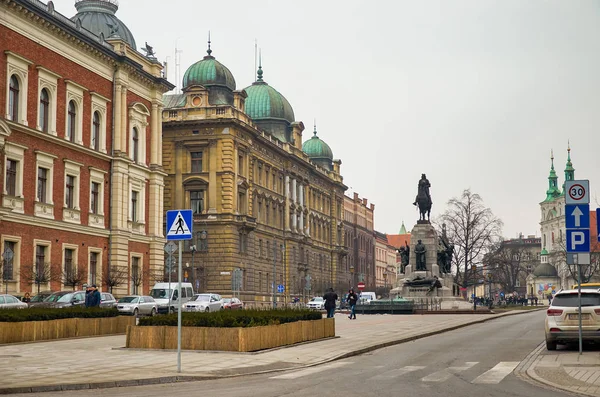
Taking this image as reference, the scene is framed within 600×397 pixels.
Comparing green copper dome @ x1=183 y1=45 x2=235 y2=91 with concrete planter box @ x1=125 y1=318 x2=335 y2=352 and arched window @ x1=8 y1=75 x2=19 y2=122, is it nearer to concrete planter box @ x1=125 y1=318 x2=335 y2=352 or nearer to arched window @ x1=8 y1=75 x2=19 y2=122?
arched window @ x1=8 y1=75 x2=19 y2=122

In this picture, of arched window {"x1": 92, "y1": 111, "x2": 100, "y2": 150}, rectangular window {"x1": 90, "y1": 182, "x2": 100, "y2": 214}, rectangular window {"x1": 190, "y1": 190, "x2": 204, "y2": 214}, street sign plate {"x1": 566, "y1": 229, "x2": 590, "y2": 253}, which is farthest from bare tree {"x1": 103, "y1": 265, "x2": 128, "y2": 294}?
street sign plate {"x1": 566, "y1": 229, "x2": 590, "y2": 253}

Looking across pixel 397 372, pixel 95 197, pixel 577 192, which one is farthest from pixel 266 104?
pixel 397 372

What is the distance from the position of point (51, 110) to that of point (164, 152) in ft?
108

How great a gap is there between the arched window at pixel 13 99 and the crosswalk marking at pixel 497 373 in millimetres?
34138

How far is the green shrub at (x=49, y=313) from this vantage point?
26188 mm

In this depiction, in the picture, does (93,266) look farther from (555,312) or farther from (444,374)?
(444,374)

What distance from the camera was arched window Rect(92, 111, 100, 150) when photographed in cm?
5531

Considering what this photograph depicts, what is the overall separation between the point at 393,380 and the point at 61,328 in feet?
51.1

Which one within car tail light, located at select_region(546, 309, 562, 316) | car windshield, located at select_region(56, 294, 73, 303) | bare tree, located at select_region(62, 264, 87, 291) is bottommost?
car windshield, located at select_region(56, 294, 73, 303)

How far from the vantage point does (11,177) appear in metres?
46.4

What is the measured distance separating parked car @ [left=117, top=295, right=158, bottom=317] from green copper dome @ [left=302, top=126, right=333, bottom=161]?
81180mm

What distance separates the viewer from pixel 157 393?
14602mm

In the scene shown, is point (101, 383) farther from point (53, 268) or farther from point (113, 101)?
point (113, 101)

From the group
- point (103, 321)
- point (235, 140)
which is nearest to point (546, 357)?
point (103, 321)
